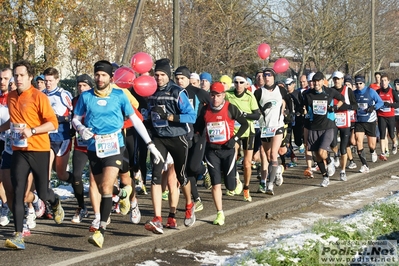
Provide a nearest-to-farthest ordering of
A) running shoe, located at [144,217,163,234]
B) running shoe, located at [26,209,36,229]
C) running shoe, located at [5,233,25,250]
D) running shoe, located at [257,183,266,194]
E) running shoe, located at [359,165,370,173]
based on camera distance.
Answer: running shoe, located at [5,233,25,250] < running shoe, located at [144,217,163,234] < running shoe, located at [26,209,36,229] < running shoe, located at [257,183,266,194] < running shoe, located at [359,165,370,173]

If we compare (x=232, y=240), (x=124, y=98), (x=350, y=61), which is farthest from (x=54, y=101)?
(x=350, y=61)

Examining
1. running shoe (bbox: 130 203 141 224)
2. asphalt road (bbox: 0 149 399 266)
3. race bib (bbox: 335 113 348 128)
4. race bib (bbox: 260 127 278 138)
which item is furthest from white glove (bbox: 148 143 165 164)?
race bib (bbox: 335 113 348 128)

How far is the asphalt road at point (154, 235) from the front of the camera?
25.2 ft

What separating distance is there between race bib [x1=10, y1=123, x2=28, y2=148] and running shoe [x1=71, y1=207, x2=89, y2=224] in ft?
6.20

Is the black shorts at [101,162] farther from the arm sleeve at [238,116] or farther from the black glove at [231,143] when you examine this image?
the arm sleeve at [238,116]

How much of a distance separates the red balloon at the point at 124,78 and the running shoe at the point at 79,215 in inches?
66.7

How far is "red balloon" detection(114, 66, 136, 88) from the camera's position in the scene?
9.94 m

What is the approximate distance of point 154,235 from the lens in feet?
28.8

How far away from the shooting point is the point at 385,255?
25.0 ft

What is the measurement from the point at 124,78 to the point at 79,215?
1865 millimetres

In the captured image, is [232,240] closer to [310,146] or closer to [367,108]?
[310,146]

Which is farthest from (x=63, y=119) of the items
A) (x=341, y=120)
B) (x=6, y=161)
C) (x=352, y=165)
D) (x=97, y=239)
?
(x=352, y=165)

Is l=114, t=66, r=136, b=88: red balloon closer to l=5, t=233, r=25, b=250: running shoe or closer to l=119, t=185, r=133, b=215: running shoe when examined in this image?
l=119, t=185, r=133, b=215: running shoe

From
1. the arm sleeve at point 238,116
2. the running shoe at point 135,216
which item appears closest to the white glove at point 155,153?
the running shoe at point 135,216
